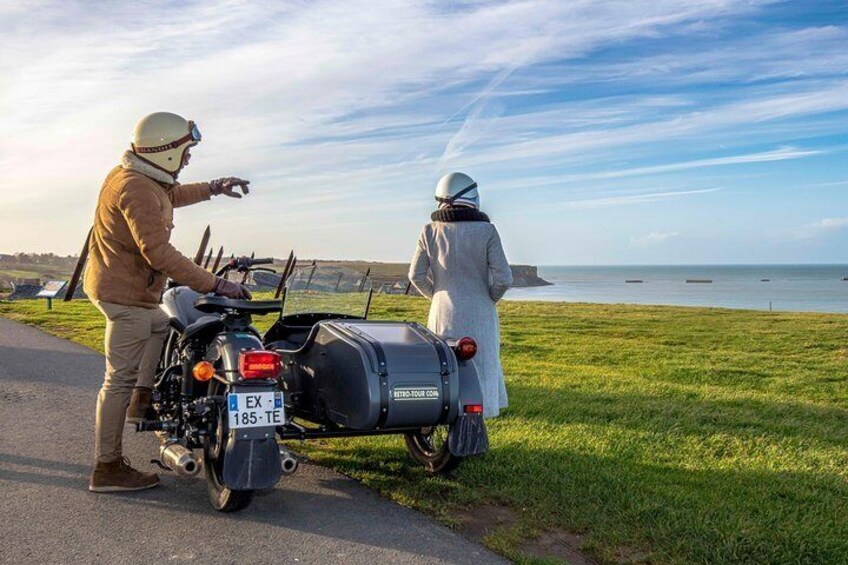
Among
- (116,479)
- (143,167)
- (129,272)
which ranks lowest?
(116,479)

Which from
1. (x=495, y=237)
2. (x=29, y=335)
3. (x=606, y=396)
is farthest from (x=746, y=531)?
(x=29, y=335)

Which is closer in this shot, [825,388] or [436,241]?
[436,241]

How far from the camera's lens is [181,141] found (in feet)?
16.8

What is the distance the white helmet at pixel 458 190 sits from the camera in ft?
19.2

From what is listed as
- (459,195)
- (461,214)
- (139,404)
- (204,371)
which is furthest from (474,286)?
(139,404)

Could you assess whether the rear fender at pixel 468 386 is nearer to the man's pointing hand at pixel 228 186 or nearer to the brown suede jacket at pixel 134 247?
the brown suede jacket at pixel 134 247

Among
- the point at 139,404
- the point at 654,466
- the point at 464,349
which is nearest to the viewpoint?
the point at 464,349

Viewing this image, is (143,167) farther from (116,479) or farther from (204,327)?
(116,479)

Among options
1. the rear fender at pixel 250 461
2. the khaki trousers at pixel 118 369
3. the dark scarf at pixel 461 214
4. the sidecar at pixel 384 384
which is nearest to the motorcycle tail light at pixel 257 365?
the rear fender at pixel 250 461

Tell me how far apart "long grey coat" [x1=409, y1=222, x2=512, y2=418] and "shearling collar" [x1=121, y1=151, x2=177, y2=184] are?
1976 mm

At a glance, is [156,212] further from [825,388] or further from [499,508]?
[825,388]

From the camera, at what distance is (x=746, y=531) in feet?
14.3

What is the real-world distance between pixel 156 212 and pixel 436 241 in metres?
2.03

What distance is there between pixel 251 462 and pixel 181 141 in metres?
2.15
